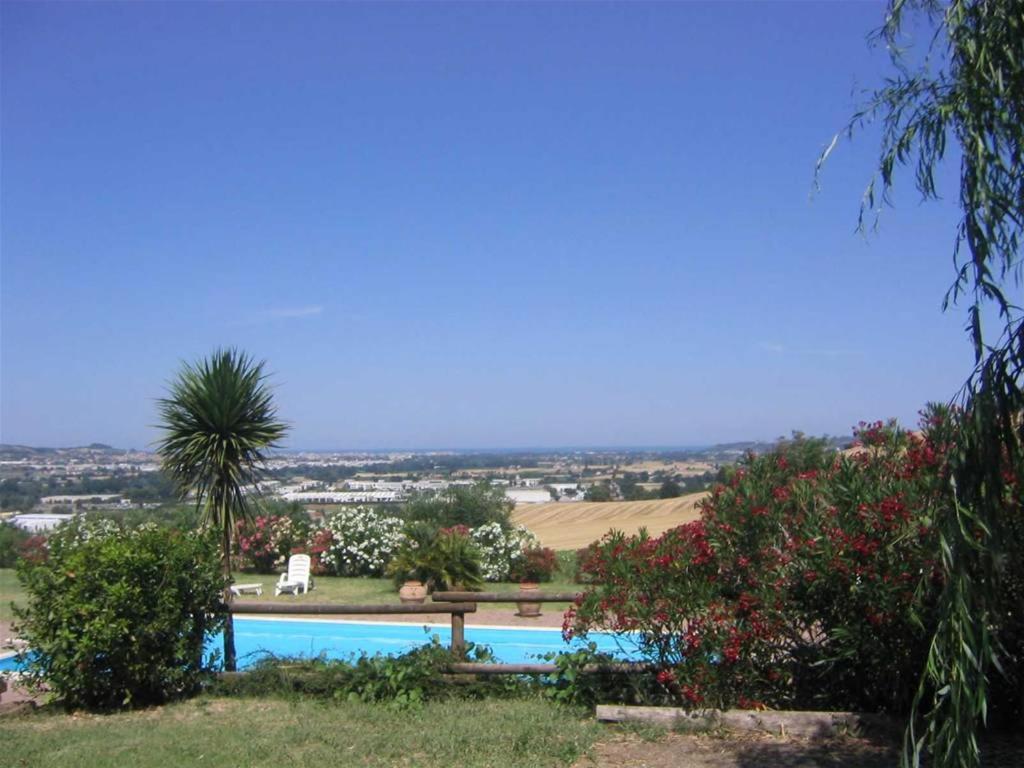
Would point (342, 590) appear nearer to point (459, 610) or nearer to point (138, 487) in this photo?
point (459, 610)

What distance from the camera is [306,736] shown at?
7316mm

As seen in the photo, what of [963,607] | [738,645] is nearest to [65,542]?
[738,645]

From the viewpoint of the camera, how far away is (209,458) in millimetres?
10625

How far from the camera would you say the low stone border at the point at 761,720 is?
6.87 meters

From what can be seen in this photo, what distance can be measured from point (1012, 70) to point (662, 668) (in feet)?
16.7

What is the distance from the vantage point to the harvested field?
2647 centimetres

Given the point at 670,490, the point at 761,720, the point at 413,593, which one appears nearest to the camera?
the point at 761,720

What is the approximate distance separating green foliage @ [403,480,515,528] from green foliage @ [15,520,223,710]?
13478 mm

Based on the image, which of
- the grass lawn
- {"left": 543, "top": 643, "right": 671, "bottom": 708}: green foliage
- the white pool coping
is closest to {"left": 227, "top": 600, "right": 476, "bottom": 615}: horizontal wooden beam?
{"left": 543, "top": 643, "right": 671, "bottom": 708}: green foliage

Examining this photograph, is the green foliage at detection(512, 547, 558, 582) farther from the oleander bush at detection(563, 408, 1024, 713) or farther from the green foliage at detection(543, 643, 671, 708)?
the oleander bush at detection(563, 408, 1024, 713)

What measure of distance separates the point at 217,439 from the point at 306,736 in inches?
165

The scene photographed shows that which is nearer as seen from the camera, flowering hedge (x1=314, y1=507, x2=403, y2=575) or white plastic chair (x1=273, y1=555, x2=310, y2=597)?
white plastic chair (x1=273, y1=555, x2=310, y2=597)

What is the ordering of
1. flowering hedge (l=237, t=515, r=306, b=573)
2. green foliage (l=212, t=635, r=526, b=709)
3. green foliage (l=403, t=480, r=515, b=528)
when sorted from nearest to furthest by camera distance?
green foliage (l=212, t=635, r=526, b=709) < flowering hedge (l=237, t=515, r=306, b=573) < green foliage (l=403, t=480, r=515, b=528)

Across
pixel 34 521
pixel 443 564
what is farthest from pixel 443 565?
pixel 34 521
